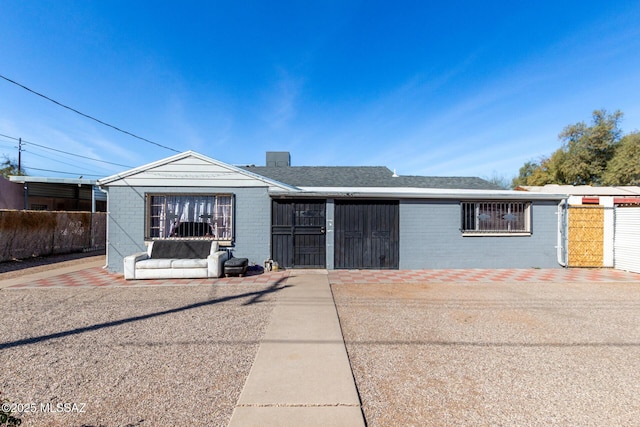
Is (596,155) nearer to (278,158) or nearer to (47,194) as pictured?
(278,158)

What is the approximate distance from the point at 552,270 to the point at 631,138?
89.3 feet

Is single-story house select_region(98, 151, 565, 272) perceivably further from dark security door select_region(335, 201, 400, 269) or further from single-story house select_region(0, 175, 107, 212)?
single-story house select_region(0, 175, 107, 212)

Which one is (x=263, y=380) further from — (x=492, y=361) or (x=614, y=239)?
(x=614, y=239)

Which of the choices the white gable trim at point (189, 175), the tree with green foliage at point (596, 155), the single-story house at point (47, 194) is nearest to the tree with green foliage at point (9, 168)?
the single-story house at point (47, 194)

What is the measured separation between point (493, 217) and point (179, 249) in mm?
10165

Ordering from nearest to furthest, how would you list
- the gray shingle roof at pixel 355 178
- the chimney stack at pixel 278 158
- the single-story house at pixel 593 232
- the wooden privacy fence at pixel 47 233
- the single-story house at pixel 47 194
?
the single-story house at pixel 593 232 → the wooden privacy fence at pixel 47 233 → the gray shingle roof at pixel 355 178 → the single-story house at pixel 47 194 → the chimney stack at pixel 278 158

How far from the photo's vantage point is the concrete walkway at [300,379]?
81.9 inches

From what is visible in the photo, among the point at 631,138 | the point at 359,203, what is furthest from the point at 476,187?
the point at 631,138

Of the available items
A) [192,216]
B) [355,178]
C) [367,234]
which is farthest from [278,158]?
[367,234]

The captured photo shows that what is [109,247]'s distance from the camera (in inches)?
308

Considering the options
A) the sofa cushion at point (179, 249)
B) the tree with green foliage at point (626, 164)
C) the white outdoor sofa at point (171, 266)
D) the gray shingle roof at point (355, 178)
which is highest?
the tree with green foliage at point (626, 164)

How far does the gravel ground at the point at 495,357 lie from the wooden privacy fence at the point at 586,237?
133 inches

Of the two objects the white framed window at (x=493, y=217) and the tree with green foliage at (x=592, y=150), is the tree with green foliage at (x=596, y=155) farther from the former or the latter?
the white framed window at (x=493, y=217)

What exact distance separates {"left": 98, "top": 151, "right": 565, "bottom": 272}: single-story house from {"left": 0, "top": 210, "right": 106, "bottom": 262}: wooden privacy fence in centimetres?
534
